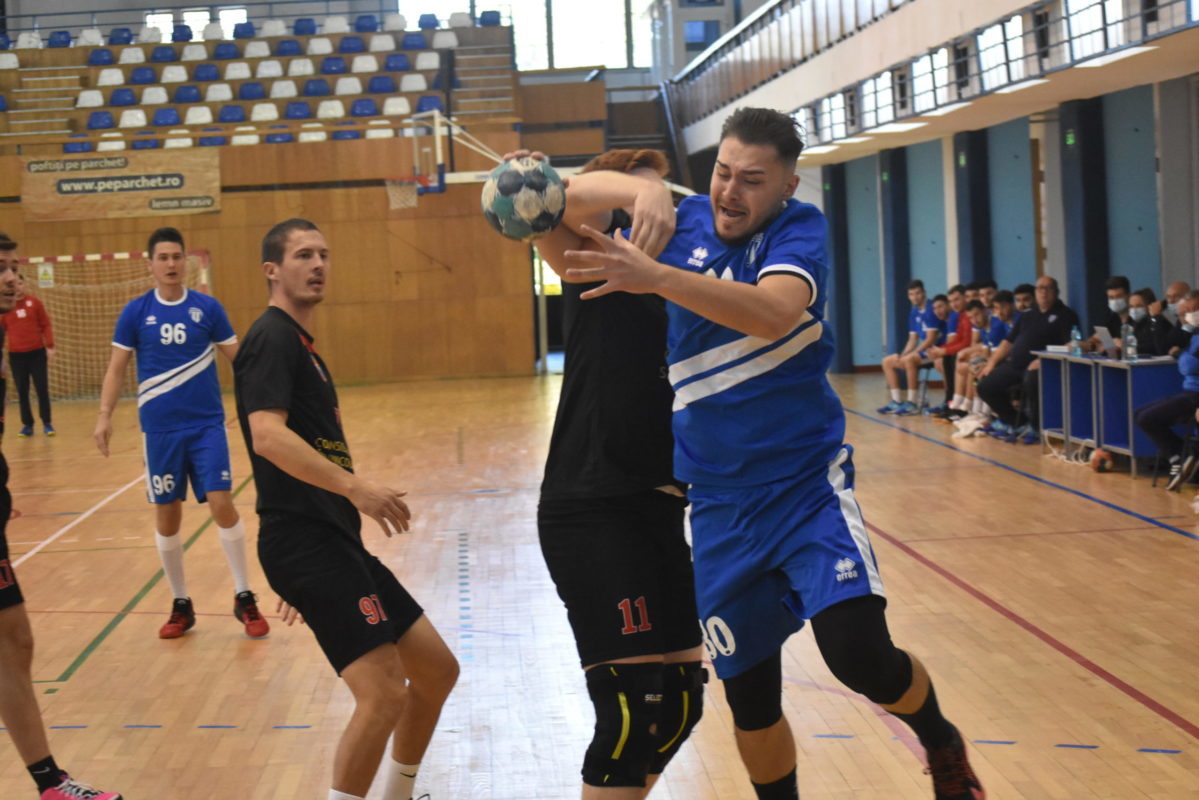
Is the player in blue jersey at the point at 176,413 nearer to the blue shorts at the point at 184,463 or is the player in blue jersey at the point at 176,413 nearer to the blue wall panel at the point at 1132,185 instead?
the blue shorts at the point at 184,463

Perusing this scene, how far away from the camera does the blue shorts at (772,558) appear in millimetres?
2928

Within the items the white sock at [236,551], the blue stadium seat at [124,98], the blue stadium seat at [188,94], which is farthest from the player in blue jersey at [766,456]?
the blue stadium seat at [124,98]

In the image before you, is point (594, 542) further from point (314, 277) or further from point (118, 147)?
point (118, 147)

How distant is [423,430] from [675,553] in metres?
11.6

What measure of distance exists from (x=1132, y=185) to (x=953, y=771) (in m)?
10.9

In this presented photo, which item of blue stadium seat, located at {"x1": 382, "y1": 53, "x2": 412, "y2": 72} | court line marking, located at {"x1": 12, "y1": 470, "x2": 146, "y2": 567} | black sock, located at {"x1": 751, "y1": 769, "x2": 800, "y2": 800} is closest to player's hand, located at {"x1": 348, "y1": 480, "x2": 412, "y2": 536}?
black sock, located at {"x1": 751, "y1": 769, "x2": 800, "y2": 800}

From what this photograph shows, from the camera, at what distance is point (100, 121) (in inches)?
864

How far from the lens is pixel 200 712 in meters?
5.05

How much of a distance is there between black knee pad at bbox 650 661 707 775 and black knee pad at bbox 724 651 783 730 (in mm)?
121

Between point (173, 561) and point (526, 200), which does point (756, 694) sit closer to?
point (526, 200)

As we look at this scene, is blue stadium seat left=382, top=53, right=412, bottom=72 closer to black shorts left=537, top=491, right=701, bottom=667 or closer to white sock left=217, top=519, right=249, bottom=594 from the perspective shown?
white sock left=217, top=519, right=249, bottom=594

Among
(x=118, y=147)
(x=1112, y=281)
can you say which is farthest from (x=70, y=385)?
(x=1112, y=281)

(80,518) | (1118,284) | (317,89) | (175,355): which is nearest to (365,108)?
(317,89)

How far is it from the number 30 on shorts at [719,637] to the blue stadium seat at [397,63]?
850 inches
